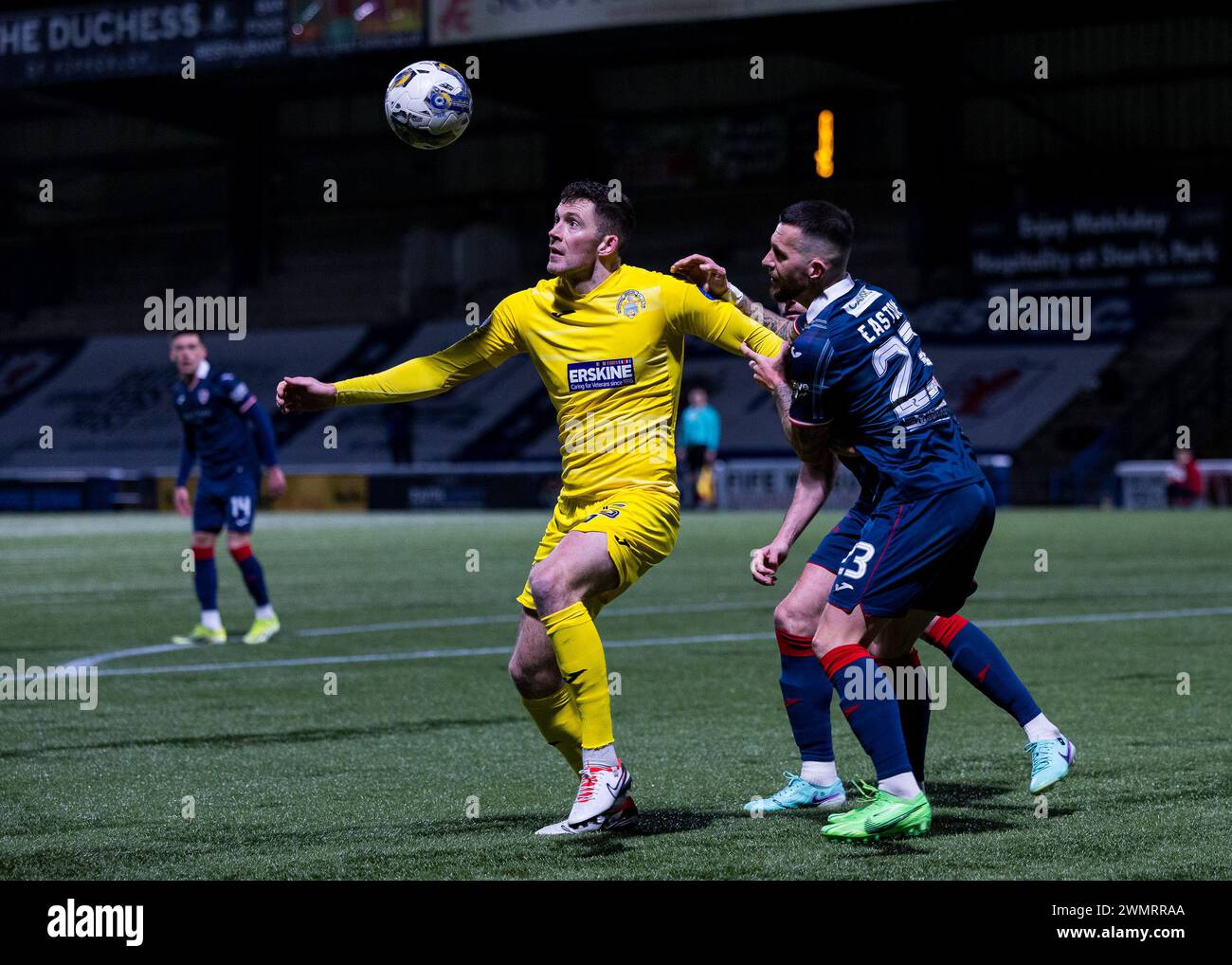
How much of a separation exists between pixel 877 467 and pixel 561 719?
1432mm

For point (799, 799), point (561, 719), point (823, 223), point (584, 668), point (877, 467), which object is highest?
point (823, 223)

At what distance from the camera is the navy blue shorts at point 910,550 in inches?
214

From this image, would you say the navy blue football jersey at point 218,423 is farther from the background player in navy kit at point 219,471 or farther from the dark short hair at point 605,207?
the dark short hair at point 605,207

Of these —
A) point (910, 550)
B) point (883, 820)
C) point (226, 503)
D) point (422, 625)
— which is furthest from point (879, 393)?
point (422, 625)

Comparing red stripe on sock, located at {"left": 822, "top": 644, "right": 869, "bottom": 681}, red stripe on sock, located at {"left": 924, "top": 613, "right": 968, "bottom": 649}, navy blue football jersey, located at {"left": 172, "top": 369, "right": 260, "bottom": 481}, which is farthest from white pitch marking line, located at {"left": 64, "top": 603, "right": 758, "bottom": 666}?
red stripe on sock, located at {"left": 822, "top": 644, "right": 869, "bottom": 681}

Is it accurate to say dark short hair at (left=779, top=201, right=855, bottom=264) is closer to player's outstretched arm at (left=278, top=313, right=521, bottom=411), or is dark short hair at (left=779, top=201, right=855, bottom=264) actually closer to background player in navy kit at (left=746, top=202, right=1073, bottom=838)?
background player in navy kit at (left=746, top=202, right=1073, bottom=838)

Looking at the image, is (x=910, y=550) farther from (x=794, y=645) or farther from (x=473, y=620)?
(x=473, y=620)

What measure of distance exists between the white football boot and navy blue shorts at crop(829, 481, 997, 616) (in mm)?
903

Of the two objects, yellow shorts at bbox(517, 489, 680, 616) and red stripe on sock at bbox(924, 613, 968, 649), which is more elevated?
yellow shorts at bbox(517, 489, 680, 616)

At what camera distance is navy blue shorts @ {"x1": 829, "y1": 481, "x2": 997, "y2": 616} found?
543 centimetres

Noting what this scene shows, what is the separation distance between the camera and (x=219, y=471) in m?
12.6

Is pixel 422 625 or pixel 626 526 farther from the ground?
pixel 626 526

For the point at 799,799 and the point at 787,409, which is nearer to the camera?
the point at 787,409
